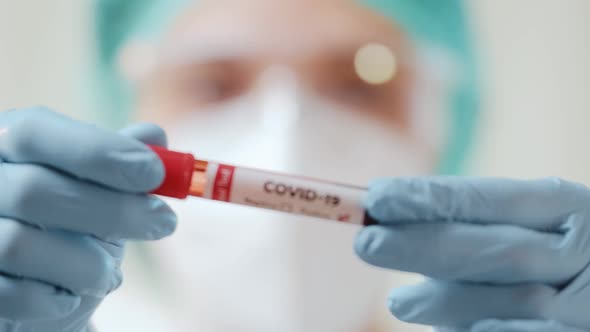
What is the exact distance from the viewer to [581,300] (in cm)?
68

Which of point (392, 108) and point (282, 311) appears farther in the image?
point (392, 108)

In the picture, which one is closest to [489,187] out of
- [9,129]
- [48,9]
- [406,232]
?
[406,232]

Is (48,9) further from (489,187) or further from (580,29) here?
(580,29)

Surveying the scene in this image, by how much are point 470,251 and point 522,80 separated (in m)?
0.77

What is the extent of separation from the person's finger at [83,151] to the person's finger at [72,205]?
0.05ft

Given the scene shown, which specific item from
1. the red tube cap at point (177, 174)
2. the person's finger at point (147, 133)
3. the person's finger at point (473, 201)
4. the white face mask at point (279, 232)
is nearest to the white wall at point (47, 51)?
the white face mask at point (279, 232)

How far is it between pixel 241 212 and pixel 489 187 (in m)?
0.68

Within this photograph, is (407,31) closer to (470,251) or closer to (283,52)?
(283,52)

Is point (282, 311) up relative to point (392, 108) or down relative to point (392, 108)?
down

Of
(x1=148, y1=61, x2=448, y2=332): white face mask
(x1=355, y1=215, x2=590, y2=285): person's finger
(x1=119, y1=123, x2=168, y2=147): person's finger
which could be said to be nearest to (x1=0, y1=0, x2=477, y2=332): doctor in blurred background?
(x1=148, y1=61, x2=448, y2=332): white face mask

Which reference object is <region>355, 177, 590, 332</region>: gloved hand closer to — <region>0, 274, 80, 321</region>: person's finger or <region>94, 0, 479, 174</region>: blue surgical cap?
<region>0, 274, 80, 321</region>: person's finger

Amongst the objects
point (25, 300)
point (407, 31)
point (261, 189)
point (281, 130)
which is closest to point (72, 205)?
point (25, 300)

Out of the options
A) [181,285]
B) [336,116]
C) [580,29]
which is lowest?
[181,285]

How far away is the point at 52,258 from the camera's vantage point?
68 cm
